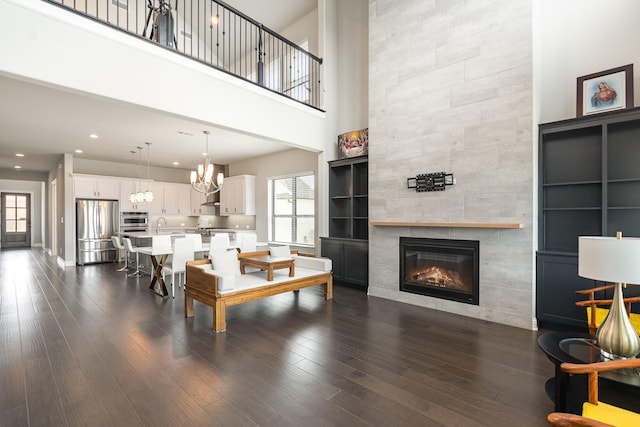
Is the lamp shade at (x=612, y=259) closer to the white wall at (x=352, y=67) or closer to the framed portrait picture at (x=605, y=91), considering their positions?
the framed portrait picture at (x=605, y=91)

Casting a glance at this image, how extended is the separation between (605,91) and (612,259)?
273cm

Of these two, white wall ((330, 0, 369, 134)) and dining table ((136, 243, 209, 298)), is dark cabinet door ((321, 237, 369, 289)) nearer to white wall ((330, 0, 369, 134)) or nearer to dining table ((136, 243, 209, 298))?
white wall ((330, 0, 369, 134))

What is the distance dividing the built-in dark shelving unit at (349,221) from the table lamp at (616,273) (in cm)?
354

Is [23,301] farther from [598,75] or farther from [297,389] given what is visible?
[598,75]

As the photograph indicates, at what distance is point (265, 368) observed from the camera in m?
2.61

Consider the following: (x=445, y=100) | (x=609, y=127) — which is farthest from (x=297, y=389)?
(x=609, y=127)

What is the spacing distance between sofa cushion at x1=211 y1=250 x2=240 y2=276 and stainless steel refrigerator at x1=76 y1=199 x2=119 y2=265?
614 cm

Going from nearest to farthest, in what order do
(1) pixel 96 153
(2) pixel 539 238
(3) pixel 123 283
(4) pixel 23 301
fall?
1. (2) pixel 539 238
2. (4) pixel 23 301
3. (3) pixel 123 283
4. (1) pixel 96 153

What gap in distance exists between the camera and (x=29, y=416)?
198 centimetres

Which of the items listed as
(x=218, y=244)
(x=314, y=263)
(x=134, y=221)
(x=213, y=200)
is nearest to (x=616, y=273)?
(x=314, y=263)

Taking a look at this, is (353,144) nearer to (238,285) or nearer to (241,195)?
(238,285)

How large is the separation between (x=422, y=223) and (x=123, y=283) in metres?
5.67

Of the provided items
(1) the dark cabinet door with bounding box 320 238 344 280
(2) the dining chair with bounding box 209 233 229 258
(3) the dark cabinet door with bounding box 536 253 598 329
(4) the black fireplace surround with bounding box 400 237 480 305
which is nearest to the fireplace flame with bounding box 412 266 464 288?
(4) the black fireplace surround with bounding box 400 237 480 305

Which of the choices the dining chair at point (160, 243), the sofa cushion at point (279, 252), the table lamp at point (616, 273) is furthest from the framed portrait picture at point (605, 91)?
the dining chair at point (160, 243)
